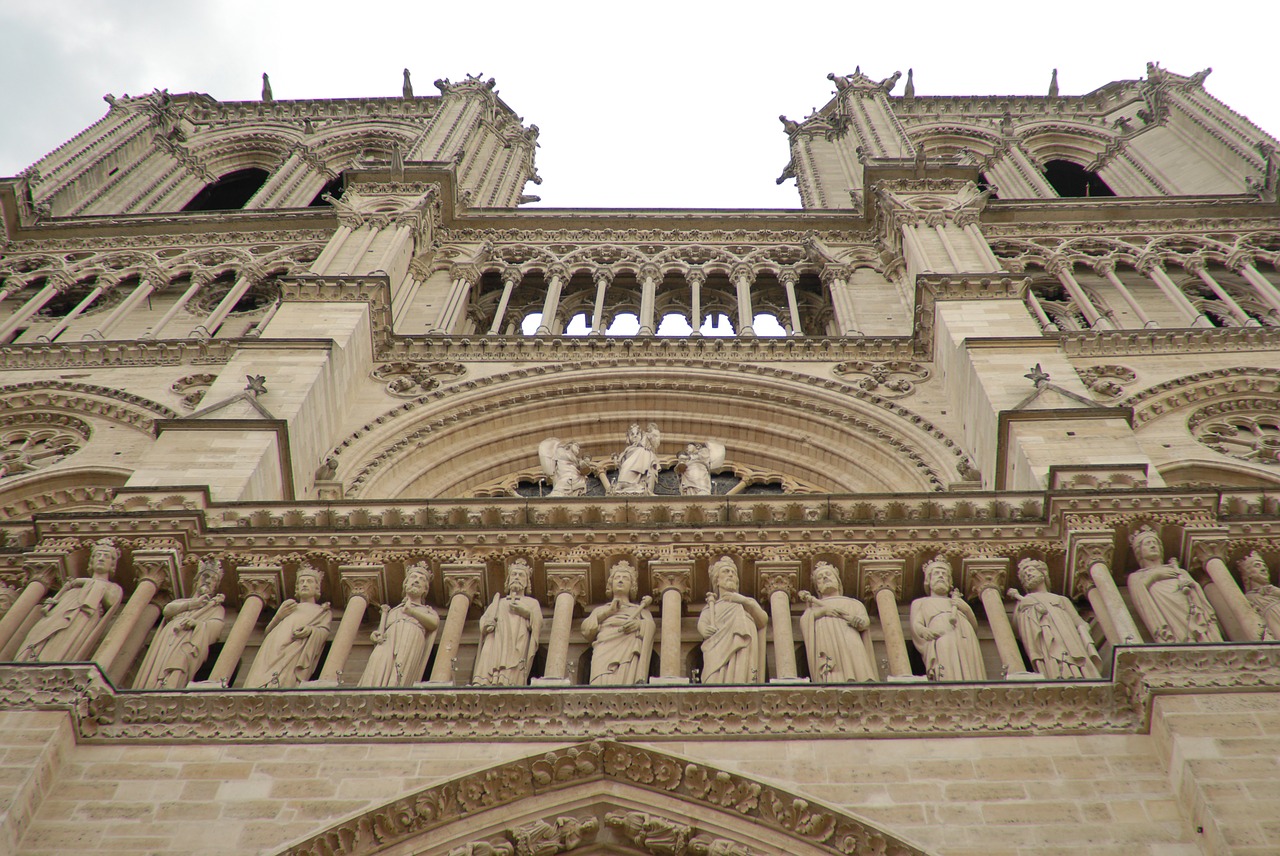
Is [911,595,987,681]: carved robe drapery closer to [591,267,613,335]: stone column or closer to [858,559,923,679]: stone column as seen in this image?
[858,559,923,679]: stone column

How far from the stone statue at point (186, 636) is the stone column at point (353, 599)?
980 mm

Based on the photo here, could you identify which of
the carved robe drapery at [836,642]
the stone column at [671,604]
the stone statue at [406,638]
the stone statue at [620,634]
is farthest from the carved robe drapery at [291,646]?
the carved robe drapery at [836,642]

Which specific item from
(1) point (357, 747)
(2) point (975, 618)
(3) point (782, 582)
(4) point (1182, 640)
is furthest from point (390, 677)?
(4) point (1182, 640)

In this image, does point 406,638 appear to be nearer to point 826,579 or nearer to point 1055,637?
point 826,579

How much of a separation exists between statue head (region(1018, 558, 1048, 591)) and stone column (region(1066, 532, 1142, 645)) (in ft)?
0.86

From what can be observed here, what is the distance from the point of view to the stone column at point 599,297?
904 inches

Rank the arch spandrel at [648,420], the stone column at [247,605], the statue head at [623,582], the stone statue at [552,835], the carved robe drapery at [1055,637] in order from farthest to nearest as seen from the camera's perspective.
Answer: the arch spandrel at [648,420] → the statue head at [623,582] → the stone column at [247,605] → the carved robe drapery at [1055,637] → the stone statue at [552,835]

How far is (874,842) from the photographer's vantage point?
8703 millimetres

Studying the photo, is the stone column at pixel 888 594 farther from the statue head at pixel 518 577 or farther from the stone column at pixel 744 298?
the stone column at pixel 744 298

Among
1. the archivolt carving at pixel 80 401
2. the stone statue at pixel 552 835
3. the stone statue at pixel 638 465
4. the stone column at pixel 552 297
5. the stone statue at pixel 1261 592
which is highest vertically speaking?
the stone column at pixel 552 297

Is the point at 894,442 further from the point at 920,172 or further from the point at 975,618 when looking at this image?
the point at 920,172

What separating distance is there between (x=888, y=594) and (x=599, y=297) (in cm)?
1280

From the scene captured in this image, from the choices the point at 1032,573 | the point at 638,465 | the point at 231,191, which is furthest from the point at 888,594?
the point at 231,191

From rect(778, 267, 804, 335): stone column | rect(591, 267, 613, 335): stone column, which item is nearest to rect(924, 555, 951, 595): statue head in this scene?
rect(778, 267, 804, 335): stone column
